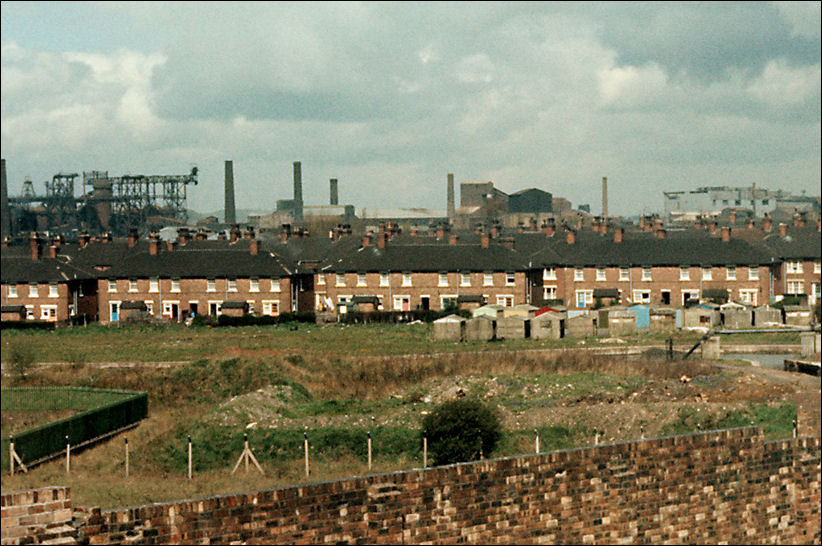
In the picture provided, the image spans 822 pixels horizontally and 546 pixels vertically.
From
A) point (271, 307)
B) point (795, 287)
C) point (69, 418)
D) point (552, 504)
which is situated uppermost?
point (795, 287)

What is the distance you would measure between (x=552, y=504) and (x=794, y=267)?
7313 cm

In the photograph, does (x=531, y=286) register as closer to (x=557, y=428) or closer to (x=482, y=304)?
(x=482, y=304)

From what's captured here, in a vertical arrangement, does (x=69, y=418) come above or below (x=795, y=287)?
below

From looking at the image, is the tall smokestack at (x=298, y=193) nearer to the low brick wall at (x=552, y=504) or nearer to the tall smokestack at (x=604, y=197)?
the tall smokestack at (x=604, y=197)

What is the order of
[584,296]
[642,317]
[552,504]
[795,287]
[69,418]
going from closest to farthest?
[552,504]
[69,418]
[642,317]
[584,296]
[795,287]

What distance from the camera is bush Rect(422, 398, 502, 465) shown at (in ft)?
91.0

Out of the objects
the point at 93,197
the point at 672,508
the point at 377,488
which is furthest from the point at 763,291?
the point at 93,197

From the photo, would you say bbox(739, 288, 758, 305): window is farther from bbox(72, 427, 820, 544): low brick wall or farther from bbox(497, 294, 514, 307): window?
bbox(72, 427, 820, 544): low brick wall

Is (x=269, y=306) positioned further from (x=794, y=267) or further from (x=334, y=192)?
(x=334, y=192)

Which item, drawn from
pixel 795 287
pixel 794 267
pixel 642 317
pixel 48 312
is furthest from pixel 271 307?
pixel 794 267

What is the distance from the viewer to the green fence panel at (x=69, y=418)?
666 inches

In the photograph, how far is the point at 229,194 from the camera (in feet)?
409

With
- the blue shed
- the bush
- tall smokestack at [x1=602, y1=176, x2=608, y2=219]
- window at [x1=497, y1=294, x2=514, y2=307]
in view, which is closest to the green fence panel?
the bush

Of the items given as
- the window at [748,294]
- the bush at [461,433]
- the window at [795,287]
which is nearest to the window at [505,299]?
the window at [748,294]
